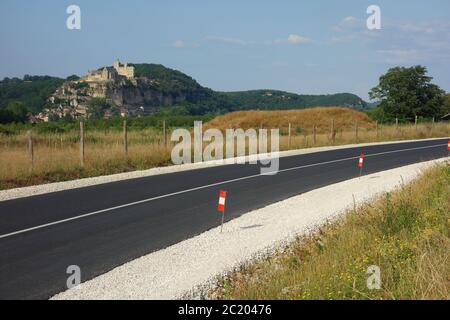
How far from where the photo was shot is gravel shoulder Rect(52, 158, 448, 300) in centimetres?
670

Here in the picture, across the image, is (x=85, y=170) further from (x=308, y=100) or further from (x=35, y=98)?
(x=308, y=100)

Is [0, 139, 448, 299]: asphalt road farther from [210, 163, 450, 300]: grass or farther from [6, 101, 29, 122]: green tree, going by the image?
[6, 101, 29, 122]: green tree

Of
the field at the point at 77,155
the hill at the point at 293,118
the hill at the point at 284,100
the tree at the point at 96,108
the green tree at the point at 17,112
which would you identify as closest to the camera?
the field at the point at 77,155

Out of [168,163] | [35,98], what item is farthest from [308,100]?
[168,163]

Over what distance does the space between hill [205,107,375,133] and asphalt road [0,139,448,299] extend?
183 feet

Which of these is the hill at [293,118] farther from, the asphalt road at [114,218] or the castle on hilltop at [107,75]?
the castle on hilltop at [107,75]

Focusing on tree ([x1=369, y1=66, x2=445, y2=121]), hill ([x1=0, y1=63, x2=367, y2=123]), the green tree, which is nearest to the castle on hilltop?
hill ([x1=0, y1=63, x2=367, y2=123])

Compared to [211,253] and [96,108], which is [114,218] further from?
[96,108]

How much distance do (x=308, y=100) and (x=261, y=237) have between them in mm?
181366

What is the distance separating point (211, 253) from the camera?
8617mm

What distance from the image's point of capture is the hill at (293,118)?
7550 cm

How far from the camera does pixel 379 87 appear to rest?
75125 millimetres

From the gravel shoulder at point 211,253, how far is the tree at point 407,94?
2449 inches

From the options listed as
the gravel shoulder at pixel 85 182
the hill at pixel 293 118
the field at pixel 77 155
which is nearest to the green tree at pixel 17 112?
the hill at pixel 293 118
